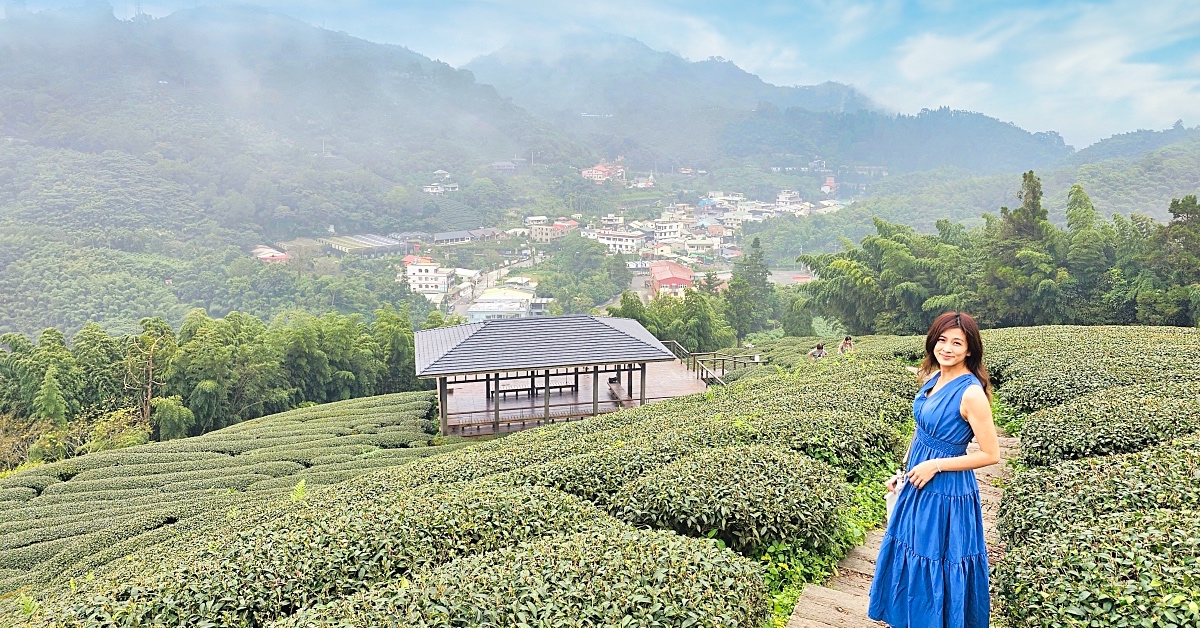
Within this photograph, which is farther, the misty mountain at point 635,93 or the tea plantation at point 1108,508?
the misty mountain at point 635,93

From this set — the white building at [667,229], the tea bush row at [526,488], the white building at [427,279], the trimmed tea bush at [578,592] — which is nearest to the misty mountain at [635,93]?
the white building at [667,229]

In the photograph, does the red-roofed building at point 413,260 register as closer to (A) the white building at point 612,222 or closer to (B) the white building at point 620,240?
(B) the white building at point 620,240

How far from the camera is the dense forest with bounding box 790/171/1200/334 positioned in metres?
16.9

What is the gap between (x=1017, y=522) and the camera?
3.71 metres

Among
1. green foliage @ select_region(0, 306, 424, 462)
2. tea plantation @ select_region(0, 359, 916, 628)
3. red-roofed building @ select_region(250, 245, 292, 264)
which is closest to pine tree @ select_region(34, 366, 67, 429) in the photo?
green foliage @ select_region(0, 306, 424, 462)

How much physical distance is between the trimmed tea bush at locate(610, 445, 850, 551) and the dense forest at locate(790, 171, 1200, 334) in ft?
54.3

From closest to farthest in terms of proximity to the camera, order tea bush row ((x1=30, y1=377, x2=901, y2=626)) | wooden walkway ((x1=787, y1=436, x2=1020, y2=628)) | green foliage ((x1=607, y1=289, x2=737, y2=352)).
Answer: wooden walkway ((x1=787, y1=436, x2=1020, y2=628)), tea bush row ((x1=30, y1=377, x2=901, y2=626)), green foliage ((x1=607, y1=289, x2=737, y2=352))

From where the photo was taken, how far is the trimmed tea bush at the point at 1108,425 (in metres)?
4.82

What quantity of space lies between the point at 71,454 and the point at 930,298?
22.8m

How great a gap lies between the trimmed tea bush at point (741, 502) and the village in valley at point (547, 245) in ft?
108

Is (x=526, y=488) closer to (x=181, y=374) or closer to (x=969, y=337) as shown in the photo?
(x=969, y=337)

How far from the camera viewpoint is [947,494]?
2.80 m

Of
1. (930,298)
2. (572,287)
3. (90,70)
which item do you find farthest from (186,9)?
(930,298)

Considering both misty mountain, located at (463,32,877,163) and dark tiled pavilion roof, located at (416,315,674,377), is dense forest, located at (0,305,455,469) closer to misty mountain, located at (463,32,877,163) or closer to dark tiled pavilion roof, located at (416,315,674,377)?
dark tiled pavilion roof, located at (416,315,674,377)
